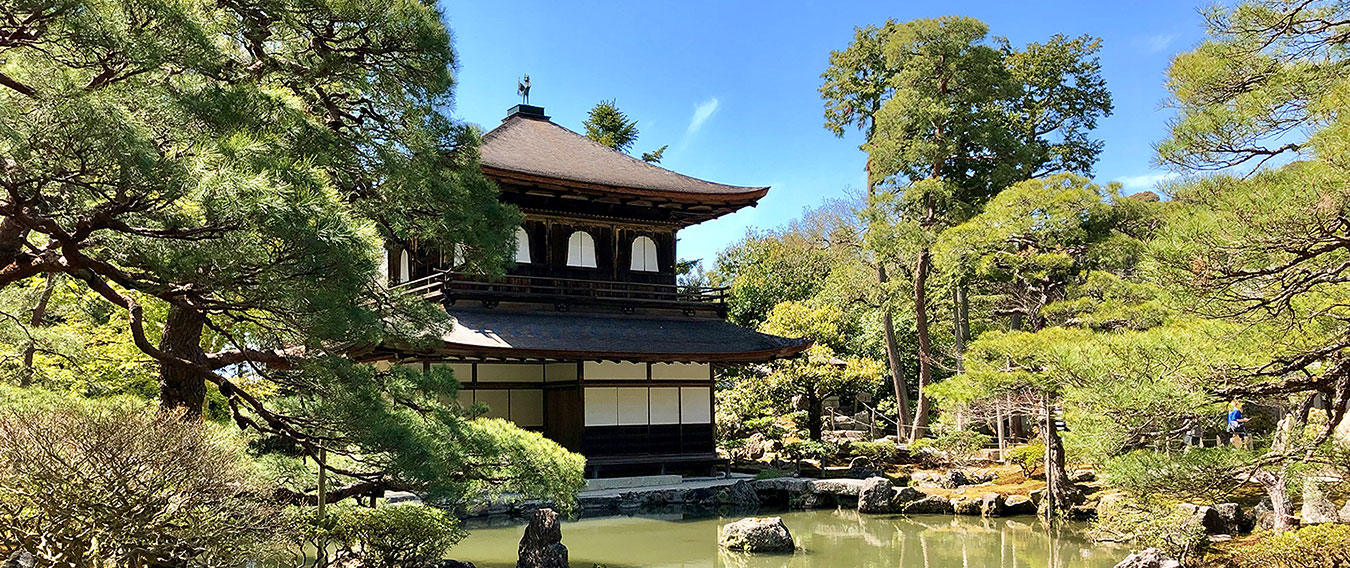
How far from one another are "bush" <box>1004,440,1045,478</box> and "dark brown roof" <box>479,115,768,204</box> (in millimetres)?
6146

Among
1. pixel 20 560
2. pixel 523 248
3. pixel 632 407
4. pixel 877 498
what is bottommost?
pixel 877 498

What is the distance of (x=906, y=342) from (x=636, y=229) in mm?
9854

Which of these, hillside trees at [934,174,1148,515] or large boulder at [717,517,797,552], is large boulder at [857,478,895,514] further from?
large boulder at [717,517,797,552]

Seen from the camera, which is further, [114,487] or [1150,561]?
[1150,561]

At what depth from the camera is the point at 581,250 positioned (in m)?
16.5

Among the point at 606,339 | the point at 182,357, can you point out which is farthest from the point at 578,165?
the point at 182,357

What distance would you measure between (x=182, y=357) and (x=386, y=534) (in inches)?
78.9

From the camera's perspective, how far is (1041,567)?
31.3 ft

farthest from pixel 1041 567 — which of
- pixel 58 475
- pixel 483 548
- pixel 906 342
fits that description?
pixel 906 342

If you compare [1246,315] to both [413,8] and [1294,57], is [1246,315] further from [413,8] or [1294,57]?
[413,8]

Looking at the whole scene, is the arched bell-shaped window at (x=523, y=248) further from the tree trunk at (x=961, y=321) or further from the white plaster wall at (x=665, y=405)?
the tree trunk at (x=961, y=321)

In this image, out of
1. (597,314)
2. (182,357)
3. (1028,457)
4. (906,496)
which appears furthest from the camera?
(597,314)

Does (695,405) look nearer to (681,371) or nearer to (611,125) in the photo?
(681,371)

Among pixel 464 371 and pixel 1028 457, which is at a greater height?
pixel 464 371
